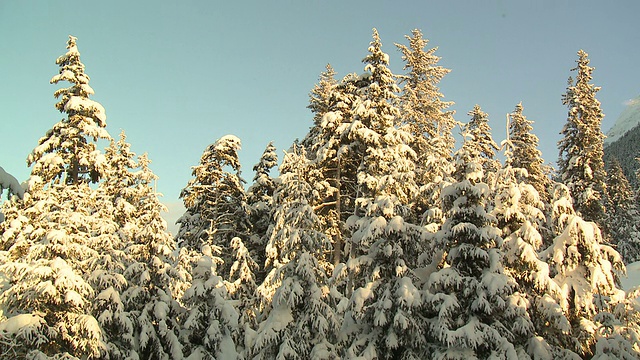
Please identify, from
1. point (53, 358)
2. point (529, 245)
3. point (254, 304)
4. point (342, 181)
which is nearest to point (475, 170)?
point (529, 245)

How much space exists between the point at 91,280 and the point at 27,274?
4.52m

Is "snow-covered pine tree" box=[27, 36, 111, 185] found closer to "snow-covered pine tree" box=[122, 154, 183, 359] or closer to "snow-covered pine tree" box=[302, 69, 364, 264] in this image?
"snow-covered pine tree" box=[122, 154, 183, 359]

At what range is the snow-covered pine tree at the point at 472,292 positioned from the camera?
1420 centimetres

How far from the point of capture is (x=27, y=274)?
15.5 metres

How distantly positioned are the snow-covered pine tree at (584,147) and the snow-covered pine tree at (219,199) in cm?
2464

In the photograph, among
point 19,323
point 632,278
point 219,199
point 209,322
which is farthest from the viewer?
point 632,278

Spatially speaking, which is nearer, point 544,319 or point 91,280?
point 544,319

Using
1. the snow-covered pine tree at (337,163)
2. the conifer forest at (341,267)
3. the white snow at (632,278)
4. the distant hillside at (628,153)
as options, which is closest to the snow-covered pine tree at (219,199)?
the conifer forest at (341,267)

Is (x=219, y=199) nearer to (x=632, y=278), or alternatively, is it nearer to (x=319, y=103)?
(x=319, y=103)

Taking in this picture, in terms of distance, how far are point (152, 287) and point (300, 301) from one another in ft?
27.8

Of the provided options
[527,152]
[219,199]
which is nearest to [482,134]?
[527,152]

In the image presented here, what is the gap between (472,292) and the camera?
15.2 m

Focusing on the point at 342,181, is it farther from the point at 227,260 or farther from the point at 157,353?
the point at 157,353

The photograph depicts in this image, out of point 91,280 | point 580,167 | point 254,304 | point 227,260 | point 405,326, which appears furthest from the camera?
point 580,167
